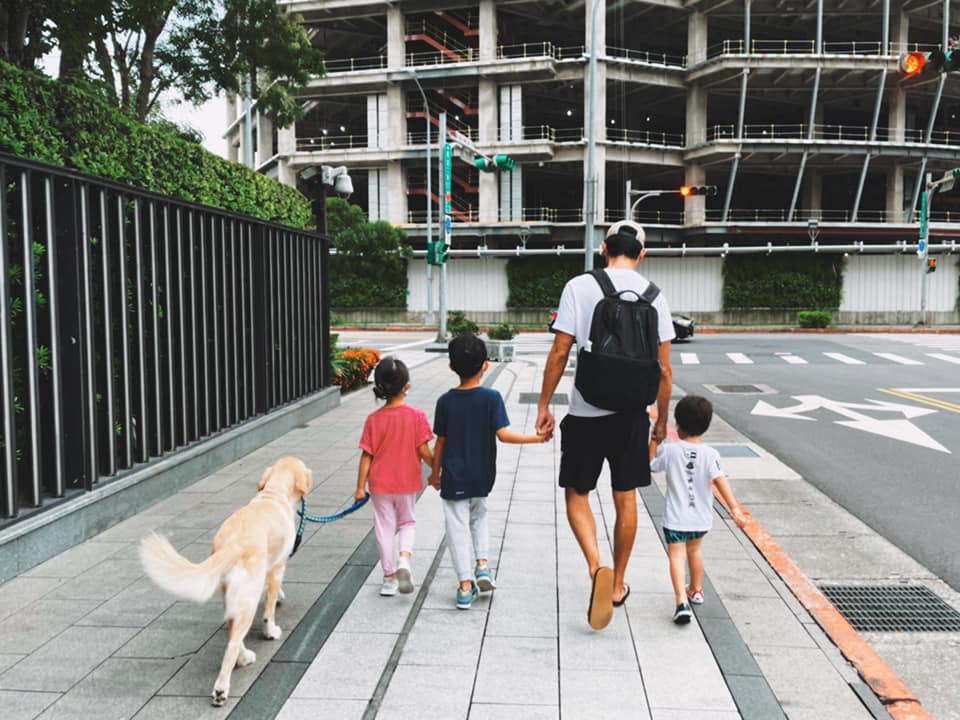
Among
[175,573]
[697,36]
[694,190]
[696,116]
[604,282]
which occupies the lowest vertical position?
[175,573]

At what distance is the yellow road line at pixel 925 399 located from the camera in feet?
42.7

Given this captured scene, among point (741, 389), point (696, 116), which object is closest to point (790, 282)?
point (696, 116)

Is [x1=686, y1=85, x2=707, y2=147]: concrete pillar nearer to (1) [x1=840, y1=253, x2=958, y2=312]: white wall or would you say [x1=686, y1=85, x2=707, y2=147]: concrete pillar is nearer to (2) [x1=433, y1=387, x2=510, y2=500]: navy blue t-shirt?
(1) [x1=840, y1=253, x2=958, y2=312]: white wall

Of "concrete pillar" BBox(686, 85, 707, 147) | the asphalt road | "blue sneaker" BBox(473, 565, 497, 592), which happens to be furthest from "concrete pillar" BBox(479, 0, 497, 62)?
"blue sneaker" BBox(473, 565, 497, 592)

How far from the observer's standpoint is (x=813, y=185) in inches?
1768

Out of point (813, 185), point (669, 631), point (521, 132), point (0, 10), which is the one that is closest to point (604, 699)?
point (669, 631)

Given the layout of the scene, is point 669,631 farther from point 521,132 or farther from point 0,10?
point 521,132

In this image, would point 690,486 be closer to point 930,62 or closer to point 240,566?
point 240,566

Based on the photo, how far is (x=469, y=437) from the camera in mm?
4484

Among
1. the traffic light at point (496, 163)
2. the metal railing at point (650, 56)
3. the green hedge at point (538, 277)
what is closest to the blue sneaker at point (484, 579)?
the traffic light at point (496, 163)

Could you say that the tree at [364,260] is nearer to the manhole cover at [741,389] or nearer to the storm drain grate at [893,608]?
the manhole cover at [741,389]

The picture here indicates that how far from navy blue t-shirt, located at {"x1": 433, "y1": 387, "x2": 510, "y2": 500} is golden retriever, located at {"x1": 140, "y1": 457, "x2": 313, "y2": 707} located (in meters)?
0.91

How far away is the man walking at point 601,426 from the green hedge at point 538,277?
3984cm

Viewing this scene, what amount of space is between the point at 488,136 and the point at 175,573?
4225cm
